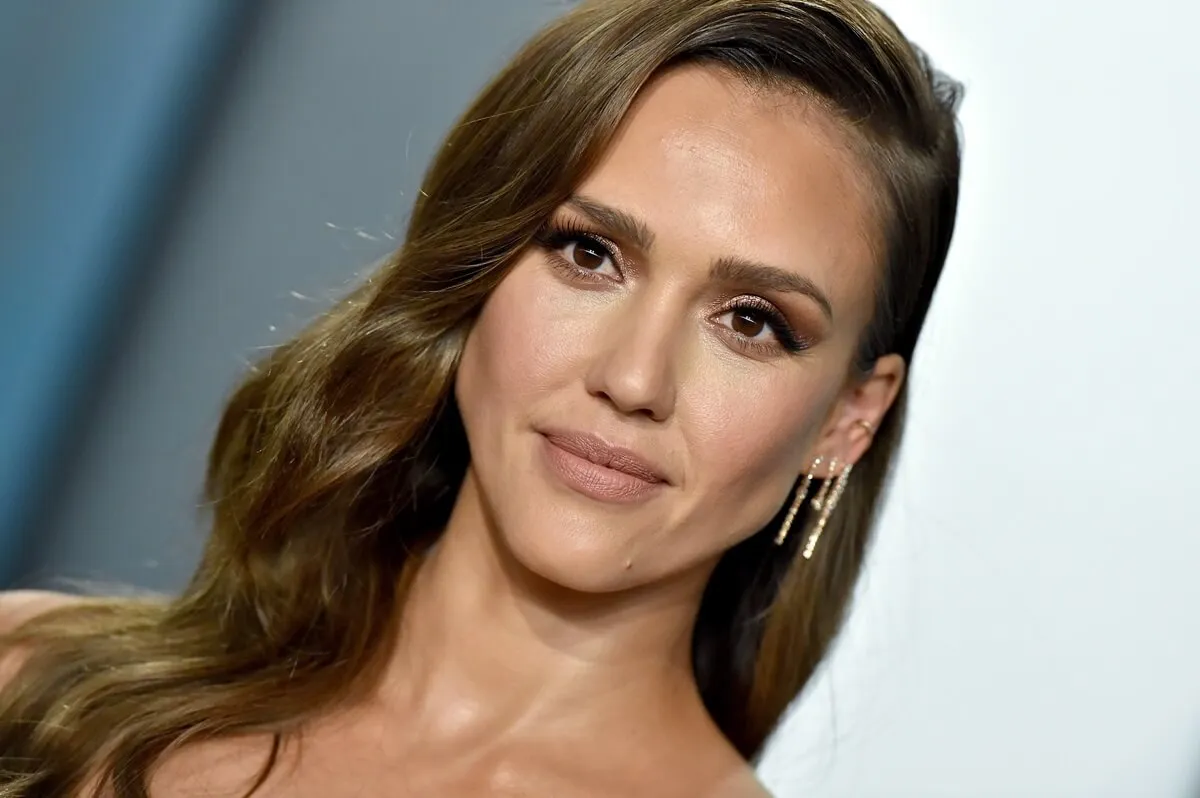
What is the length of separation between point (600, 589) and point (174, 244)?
854mm

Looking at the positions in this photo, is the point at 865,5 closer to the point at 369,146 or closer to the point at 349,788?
the point at 369,146

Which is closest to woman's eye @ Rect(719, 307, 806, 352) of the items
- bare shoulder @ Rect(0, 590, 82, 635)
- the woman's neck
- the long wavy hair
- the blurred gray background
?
the long wavy hair

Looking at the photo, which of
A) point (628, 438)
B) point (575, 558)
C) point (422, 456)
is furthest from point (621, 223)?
point (422, 456)

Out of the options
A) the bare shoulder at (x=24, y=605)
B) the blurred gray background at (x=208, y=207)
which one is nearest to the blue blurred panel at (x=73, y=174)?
the blurred gray background at (x=208, y=207)

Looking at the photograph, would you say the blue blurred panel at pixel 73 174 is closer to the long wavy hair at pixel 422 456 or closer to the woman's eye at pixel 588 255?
the long wavy hair at pixel 422 456

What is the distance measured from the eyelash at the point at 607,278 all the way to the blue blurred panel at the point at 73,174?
0.72m

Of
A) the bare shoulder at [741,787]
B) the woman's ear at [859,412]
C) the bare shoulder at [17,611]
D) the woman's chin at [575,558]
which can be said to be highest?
the woman's ear at [859,412]

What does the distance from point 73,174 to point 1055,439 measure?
3.77 ft

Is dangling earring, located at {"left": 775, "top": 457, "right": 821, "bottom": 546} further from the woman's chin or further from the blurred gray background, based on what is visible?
the blurred gray background

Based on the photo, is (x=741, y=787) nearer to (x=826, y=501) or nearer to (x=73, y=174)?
(x=826, y=501)

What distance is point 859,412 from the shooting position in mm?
1397

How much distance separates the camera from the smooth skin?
1216 mm

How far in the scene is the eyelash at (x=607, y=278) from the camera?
4.08 feet

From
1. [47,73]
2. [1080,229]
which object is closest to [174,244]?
[47,73]
